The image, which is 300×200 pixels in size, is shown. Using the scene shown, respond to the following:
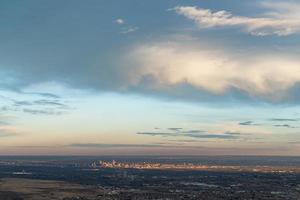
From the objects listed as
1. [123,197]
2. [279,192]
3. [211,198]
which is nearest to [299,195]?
[279,192]

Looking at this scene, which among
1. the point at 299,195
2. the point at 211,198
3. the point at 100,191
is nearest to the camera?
the point at 211,198

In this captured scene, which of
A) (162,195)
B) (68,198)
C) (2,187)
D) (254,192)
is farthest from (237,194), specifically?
(2,187)

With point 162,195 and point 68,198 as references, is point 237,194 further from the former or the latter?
point 68,198

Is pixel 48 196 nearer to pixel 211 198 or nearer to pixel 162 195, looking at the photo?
pixel 162 195

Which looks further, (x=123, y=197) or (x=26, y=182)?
(x=26, y=182)

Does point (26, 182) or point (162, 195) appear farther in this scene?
point (26, 182)

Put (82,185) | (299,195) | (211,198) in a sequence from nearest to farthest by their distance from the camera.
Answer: (211,198)
(299,195)
(82,185)

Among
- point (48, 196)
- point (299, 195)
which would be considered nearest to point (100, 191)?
point (48, 196)

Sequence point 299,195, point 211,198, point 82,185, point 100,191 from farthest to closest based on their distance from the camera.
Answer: point 82,185 < point 100,191 < point 299,195 < point 211,198
